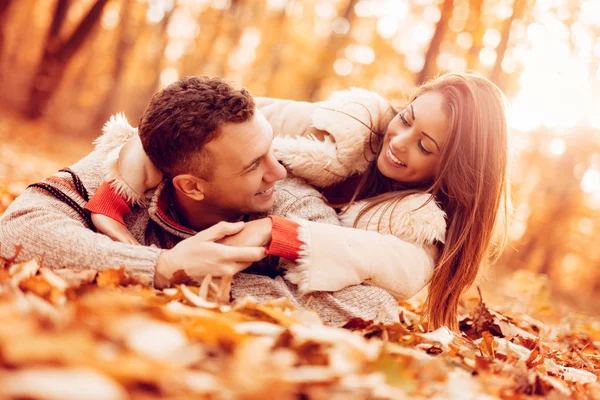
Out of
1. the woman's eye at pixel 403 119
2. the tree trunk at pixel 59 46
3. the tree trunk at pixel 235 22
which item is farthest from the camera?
the tree trunk at pixel 235 22

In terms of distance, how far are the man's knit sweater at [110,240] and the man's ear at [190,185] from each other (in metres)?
0.15

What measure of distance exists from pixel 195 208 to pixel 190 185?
7.8 inches

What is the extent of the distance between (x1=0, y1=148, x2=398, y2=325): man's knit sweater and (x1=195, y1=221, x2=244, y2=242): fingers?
0.62ft

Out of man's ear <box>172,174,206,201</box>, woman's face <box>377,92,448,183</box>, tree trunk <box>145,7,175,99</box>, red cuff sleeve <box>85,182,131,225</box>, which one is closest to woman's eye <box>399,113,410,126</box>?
woman's face <box>377,92,448,183</box>

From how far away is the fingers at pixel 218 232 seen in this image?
2.13 meters

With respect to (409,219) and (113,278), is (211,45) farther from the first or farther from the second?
(113,278)

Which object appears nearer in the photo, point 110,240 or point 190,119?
point 110,240

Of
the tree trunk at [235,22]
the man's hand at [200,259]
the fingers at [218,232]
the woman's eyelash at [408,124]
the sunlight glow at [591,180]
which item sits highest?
the tree trunk at [235,22]

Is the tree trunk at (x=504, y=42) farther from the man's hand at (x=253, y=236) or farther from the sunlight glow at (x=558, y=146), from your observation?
the man's hand at (x=253, y=236)

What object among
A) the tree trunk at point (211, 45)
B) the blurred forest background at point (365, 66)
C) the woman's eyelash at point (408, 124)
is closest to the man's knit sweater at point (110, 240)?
the woman's eyelash at point (408, 124)

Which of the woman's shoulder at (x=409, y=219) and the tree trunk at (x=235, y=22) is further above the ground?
the tree trunk at (x=235, y=22)

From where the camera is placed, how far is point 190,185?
2455 mm

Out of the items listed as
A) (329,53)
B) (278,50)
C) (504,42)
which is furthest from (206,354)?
(278,50)

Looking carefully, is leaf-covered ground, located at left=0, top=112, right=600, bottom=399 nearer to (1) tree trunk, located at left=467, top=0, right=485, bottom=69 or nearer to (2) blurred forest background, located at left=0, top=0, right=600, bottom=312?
(2) blurred forest background, located at left=0, top=0, right=600, bottom=312
